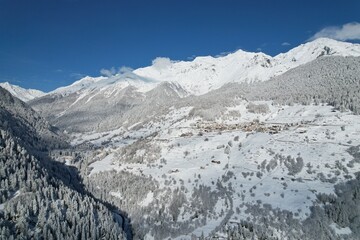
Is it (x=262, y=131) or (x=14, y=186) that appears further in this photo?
(x=262, y=131)

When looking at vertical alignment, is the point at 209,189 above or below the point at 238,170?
below

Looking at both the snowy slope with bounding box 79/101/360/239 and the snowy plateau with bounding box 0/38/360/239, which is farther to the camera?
the snowy slope with bounding box 79/101/360/239

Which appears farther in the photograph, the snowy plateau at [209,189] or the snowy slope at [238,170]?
the snowy slope at [238,170]

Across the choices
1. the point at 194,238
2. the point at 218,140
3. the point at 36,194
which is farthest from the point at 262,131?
the point at 36,194

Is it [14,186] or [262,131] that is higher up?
[262,131]

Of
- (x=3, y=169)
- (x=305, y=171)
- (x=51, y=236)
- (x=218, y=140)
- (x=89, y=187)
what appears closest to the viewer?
(x=51, y=236)

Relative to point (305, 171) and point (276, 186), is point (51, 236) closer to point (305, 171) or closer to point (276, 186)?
point (276, 186)

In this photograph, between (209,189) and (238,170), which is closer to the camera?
(209,189)

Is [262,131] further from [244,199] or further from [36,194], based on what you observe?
[36,194]

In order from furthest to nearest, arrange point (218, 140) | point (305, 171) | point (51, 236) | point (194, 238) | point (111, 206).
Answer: point (218, 140) < point (111, 206) < point (305, 171) < point (194, 238) < point (51, 236)

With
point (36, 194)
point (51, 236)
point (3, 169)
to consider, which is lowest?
point (51, 236)
